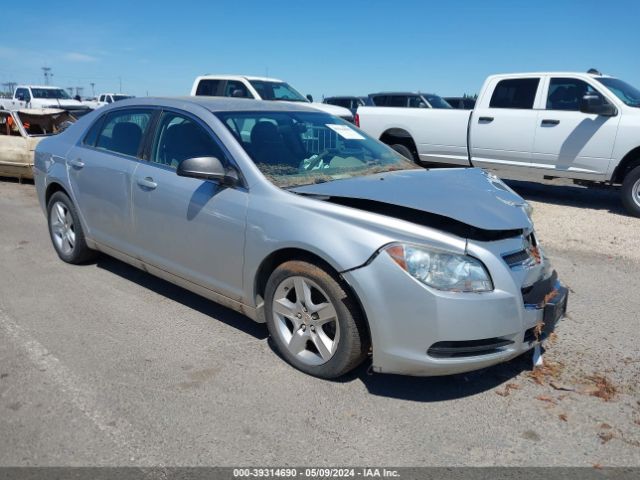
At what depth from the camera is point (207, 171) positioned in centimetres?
367

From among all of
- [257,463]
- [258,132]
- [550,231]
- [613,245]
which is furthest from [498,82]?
[257,463]

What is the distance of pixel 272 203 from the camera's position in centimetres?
355

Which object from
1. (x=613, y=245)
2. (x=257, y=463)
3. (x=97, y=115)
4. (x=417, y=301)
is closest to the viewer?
(x=257, y=463)

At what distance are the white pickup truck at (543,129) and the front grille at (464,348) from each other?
6135mm

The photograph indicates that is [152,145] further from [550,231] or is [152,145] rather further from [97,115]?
[550,231]

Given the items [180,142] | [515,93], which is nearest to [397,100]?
[515,93]

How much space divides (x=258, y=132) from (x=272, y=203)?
0.81 m

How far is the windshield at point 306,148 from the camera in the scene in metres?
3.89

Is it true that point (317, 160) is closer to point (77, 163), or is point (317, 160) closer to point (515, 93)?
point (77, 163)

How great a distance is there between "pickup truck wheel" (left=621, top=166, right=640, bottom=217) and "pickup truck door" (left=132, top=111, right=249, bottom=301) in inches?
254

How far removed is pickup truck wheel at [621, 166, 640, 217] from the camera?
7.96 metres

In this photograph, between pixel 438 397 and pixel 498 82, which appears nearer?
pixel 438 397

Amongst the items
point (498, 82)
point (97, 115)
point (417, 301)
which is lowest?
point (417, 301)

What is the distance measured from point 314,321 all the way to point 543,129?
682cm
